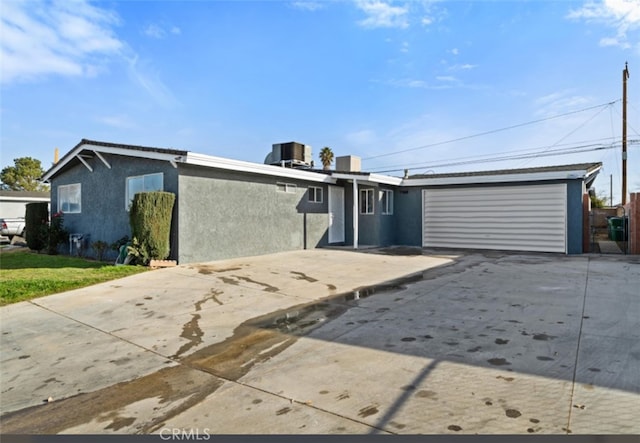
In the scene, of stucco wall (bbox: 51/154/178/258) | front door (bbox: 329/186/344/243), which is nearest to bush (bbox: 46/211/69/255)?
stucco wall (bbox: 51/154/178/258)

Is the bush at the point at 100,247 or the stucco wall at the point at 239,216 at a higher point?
the stucco wall at the point at 239,216

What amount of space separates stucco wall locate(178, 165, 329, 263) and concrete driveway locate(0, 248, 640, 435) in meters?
3.26

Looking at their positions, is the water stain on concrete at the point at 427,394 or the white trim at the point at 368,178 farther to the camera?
the white trim at the point at 368,178

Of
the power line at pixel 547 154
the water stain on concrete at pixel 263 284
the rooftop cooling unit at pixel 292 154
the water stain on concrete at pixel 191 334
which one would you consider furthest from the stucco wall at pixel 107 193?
the power line at pixel 547 154

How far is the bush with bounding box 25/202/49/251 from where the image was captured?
45.4 feet

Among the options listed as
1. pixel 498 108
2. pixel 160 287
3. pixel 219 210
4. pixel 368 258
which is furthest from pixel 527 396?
pixel 498 108

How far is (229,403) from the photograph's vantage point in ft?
8.96

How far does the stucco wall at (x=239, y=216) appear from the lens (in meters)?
10.1

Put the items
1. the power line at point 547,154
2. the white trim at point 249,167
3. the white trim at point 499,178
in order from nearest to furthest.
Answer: the white trim at point 249,167 → the white trim at point 499,178 → the power line at point 547,154

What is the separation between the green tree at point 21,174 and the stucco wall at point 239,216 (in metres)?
41.4

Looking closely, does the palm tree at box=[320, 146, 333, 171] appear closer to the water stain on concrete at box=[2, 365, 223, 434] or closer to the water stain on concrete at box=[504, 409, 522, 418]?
the water stain on concrete at box=[2, 365, 223, 434]

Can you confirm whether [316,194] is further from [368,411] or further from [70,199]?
[368,411]

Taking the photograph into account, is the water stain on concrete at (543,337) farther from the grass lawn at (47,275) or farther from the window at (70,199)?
the window at (70,199)

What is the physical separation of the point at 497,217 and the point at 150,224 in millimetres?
11991
